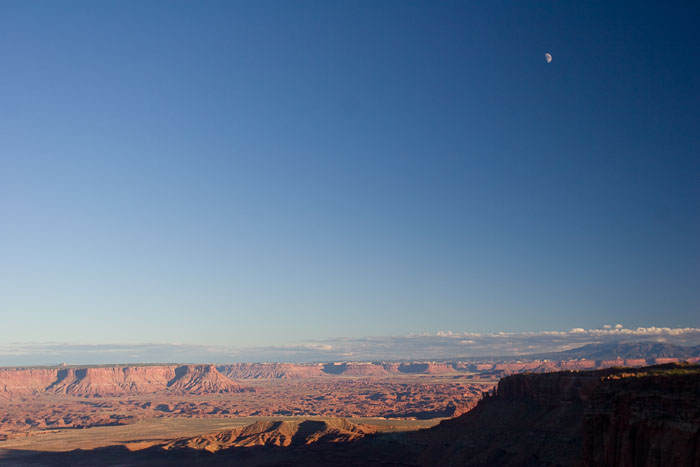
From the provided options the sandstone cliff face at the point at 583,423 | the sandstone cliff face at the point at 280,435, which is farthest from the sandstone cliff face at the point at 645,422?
the sandstone cliff face at the point at 280,435

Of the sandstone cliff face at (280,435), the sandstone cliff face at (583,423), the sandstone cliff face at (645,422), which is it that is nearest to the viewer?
the sandstone cliff face at (645,422)

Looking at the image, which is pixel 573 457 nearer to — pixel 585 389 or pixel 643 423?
pixel 585 389

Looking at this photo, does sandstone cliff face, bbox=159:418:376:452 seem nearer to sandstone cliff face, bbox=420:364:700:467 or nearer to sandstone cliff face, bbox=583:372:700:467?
sandstone cliff face, bbox=420:364:700:467

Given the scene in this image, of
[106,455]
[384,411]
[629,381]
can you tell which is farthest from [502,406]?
[384,411]

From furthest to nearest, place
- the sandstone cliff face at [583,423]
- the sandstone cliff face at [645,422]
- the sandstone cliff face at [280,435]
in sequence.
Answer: the sandstone cliff face at [280,435], the sandstone cliff face at [583,423], the sandstone cliff face at [645,422]

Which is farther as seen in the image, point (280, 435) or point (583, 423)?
point (280, 435)

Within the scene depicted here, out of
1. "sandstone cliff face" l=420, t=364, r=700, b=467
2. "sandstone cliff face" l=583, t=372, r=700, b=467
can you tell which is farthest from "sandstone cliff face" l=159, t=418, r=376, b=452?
"sandstone cliff face" l=583, t=372, r=700, b=467

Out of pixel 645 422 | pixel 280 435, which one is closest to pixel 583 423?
pixel 645 422

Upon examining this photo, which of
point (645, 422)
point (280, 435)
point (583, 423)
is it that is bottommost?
point (280, 435)

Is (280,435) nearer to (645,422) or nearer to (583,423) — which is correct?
(583,423)

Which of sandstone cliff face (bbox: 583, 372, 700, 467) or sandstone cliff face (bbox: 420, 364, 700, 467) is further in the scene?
sandstone cliff face (bbox: 420, 364, 700, 467)

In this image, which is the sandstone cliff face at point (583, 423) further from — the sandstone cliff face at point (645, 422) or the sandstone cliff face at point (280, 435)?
the sandstone cliff face at point (280, 435)

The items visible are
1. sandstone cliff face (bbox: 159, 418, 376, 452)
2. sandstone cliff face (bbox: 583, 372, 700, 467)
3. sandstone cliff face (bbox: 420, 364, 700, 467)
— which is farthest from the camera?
sandstone cliff face (bbox: 159, 418, 376, 452)

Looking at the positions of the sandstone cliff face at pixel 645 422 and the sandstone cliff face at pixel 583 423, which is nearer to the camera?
the sandstone cliff face at pixel 645 422
